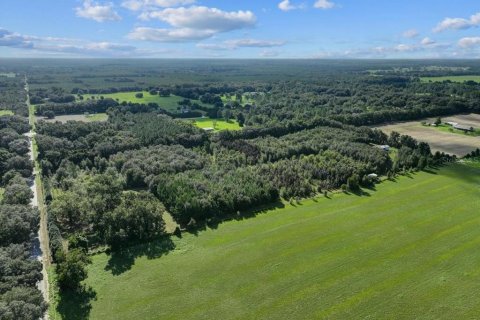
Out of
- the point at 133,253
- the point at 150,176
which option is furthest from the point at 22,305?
the point at 150,176

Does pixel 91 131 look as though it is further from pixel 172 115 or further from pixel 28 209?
pixel 28 209

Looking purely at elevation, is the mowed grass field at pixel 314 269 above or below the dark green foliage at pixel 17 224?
below

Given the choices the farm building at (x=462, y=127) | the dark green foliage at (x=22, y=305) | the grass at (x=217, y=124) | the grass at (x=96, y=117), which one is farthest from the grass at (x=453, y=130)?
the dark green foliage at (x=22, y=305)

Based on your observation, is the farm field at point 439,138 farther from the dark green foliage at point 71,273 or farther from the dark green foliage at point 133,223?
the dark green foliage at point 71,273

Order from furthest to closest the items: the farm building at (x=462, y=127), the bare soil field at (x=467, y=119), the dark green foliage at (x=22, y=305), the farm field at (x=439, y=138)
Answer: the bare soil field at (x=467, y=119) → the farm building at (x=462, y=127) → the farm field at (x=439, y=138) → the dark green foliage at (x=22, y=305)

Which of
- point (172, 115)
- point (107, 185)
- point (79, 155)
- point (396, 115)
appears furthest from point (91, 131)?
point (396, 115)

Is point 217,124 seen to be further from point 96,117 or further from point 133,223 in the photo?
point 133,223

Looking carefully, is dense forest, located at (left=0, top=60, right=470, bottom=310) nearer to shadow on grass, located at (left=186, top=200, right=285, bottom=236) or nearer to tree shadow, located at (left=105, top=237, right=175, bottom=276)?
shadow on grass, located at (left=186, top=200, right=285, bottom=236)
